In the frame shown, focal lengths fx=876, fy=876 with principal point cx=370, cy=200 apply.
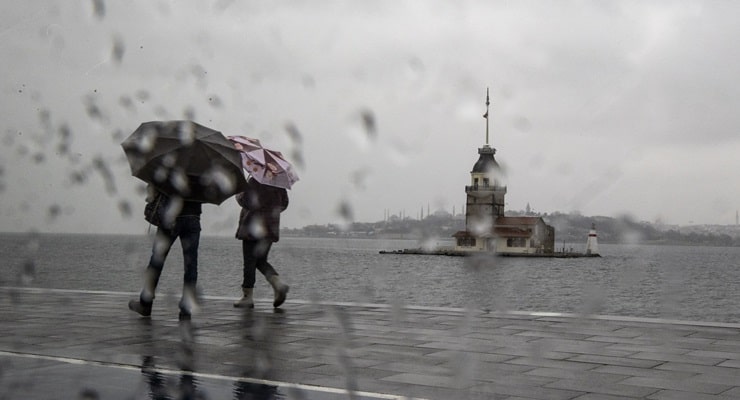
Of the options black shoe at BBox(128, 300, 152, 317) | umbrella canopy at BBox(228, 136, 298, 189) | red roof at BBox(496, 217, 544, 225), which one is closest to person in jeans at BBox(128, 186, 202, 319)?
black shoe at BBox(128, 300, 152, 317)

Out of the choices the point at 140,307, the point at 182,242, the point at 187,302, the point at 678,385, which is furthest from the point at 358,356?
the point at 140,307

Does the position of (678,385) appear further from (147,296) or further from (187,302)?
(147,296)

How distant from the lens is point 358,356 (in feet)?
23.9

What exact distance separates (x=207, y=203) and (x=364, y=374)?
4585mm

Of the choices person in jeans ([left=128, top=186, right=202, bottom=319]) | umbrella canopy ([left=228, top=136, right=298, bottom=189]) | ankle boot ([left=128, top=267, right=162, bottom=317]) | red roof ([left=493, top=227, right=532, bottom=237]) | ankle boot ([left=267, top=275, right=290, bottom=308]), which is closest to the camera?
person in jeans ([left=128, top=186, right=202, bottom=319])

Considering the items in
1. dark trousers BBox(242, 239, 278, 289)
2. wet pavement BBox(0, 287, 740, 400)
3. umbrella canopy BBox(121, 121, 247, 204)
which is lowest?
wet pavement BBox(0, 287, 740, 400)

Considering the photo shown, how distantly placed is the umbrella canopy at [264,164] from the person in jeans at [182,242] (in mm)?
1150

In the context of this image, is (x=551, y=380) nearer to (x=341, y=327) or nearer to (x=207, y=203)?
(x=341, y=327)

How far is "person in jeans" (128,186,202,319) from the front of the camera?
10.1 meters

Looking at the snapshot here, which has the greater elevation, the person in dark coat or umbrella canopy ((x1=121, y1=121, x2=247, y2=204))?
umbrella canopy ((x1=121, y1=121, x2=247, y2=204))

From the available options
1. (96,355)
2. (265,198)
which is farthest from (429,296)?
(96,355)

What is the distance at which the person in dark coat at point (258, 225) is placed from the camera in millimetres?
11656

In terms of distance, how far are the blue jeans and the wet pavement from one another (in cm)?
58

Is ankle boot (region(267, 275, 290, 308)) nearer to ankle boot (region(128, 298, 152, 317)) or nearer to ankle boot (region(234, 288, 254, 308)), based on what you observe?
ankle boot (region(234, 288, 254, 308))
